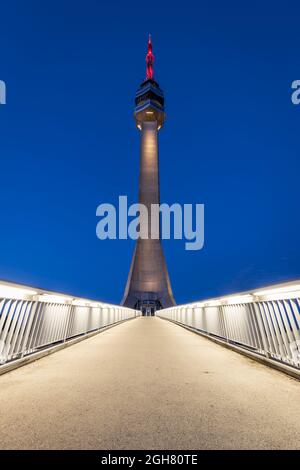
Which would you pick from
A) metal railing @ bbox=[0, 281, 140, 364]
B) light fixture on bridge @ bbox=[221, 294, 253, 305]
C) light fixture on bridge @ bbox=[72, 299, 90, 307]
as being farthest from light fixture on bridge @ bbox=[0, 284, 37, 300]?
light fixture on bridge @ bbox=[221, 294, 253, 305]

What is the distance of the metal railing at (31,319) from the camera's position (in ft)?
11.6

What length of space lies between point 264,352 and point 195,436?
3197 mm

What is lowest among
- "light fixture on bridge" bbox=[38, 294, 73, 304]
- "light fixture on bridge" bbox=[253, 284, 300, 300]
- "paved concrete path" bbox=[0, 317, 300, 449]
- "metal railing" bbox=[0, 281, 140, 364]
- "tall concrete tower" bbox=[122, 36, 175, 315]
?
"paved concrete path" bbox=[0, 317, 300, 449]

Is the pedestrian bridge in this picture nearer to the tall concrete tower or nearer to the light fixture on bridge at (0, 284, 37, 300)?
the light fixture on bridge at (0, 284, 37, 300)

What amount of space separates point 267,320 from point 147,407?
280cm

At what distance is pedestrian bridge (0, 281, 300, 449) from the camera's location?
1758 millimetres

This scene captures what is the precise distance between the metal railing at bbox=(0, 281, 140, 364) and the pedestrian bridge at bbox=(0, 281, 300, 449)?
2cm

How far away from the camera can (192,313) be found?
11.3 metres

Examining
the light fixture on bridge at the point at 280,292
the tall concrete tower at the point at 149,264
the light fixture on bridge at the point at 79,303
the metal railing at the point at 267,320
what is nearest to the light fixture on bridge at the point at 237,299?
the metal railing at the point at 267,320

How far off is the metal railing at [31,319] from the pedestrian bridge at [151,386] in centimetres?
2

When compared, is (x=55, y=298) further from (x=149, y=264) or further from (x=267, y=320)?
(x=149, y=264)

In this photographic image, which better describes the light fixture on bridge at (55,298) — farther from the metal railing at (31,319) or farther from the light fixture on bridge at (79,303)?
the light fixture on bridge at (79,303)

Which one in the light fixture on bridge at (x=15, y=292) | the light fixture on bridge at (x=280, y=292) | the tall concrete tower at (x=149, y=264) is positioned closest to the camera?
the light fixture on bridge at (x=280, y=292)
